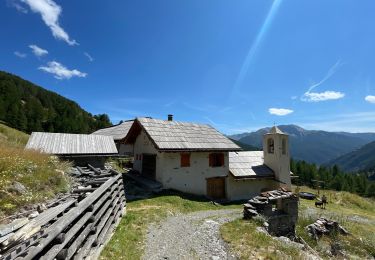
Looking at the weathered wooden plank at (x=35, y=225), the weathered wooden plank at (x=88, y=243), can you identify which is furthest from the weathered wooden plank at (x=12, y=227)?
the weathered wooden plank at (x=88, y=243)

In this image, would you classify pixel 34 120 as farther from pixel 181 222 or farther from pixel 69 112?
pixel 181 222

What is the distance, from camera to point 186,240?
10.5m

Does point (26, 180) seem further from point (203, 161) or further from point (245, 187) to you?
point (245, 187)

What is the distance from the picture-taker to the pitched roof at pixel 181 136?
2299 cm

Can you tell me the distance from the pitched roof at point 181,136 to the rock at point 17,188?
1452 cm

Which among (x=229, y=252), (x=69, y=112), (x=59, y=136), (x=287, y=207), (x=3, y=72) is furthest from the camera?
(x=3, y=72)

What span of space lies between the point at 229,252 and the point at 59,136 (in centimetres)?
1438

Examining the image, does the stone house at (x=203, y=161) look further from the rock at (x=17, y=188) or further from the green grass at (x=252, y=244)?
the rock at (x=17, y=188)

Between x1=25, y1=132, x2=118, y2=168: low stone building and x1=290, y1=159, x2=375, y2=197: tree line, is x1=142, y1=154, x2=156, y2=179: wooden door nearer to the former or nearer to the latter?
x1=25, y1=132, x2=118, y2=168: low stone building

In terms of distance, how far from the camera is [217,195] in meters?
25.4

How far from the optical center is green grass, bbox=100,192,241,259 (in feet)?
27.4

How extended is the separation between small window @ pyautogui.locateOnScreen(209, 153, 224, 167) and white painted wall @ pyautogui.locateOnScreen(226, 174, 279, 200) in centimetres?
171

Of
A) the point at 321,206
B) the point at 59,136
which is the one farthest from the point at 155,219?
the point at 321,206

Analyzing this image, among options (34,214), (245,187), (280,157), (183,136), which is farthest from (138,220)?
(280,157)
